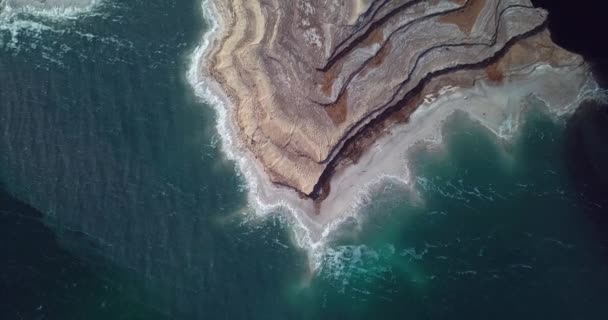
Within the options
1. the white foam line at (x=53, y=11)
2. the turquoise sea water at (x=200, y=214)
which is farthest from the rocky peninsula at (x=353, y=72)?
the white foam line at (x=53, y=11)

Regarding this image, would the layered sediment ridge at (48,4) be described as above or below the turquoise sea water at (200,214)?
above

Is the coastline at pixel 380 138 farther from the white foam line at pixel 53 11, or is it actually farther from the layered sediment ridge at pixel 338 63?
the white foam line at pixel 53 11

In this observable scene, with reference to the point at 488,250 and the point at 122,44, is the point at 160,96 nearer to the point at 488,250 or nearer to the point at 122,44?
the point at 122,44

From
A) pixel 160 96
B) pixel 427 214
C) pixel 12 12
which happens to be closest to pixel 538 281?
pixel 427 214

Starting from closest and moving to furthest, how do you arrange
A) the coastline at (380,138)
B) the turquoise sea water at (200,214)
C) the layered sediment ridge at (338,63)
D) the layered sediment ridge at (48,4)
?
the turquoise sea water at (200,214) → the coastline at (380,138) → the layered sediment ridge at (338,63) → the layered sediment ridge at (48,4)

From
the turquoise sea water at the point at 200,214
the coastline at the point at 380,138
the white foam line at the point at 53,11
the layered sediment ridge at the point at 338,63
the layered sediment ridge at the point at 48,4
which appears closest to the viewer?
the turquoise sea water at the point at 200,214

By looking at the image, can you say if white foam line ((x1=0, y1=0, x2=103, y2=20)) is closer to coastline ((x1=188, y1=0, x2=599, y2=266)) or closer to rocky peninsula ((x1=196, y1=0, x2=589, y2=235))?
coastline ((x1=188, y1=0, x2=599, y2=266))
